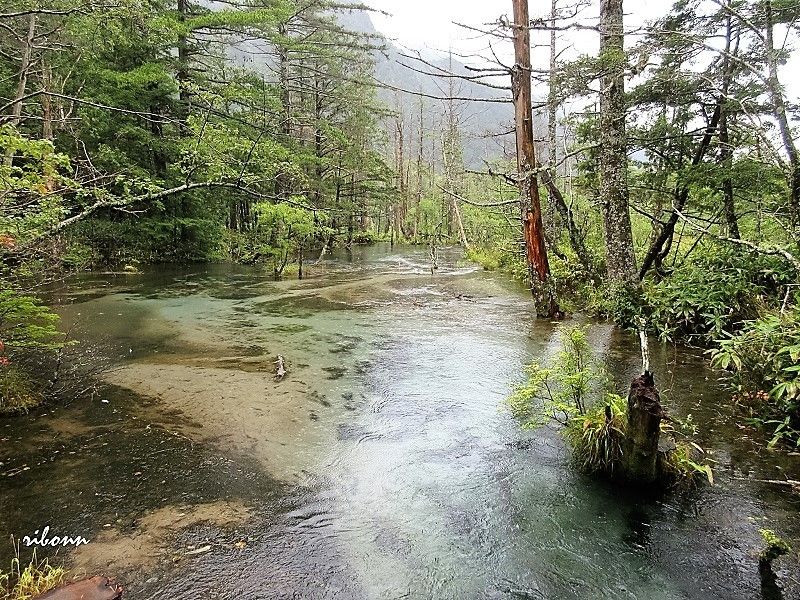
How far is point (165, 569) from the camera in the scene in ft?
9.86

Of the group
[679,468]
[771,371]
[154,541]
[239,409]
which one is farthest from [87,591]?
[771,371]

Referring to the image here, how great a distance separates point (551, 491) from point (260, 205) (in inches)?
561

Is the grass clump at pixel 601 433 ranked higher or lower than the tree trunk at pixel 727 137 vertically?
lower

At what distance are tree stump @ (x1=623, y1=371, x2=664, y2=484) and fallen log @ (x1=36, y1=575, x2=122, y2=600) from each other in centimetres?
347

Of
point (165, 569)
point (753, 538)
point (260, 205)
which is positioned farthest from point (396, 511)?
point (260, 205)

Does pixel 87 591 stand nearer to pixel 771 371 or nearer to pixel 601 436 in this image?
pixel 601 436

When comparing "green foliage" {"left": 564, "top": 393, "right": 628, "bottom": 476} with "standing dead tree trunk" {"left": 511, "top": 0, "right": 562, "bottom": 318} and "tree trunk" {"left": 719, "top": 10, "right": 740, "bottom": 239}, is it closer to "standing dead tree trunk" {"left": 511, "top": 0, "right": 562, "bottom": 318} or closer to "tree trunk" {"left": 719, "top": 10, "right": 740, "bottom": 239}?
"tree trunk" {"left": 719, "top": 10, "right": 740, "bottom": 239}

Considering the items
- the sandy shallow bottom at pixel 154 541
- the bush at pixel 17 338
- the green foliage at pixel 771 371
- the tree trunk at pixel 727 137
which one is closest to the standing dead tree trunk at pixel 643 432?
the green foliage at pixel 771 371

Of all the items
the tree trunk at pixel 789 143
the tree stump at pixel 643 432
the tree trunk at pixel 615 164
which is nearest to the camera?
the tree stump at pixel 643 432

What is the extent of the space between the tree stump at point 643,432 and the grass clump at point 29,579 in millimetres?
3865

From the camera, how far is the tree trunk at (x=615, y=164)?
8.12 m

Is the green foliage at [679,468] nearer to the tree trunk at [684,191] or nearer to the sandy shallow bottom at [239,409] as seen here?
the sandy shallow bottom at [239,409]

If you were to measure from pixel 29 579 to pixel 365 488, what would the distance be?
2.16m

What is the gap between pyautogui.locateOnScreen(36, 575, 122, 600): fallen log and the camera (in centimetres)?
250
